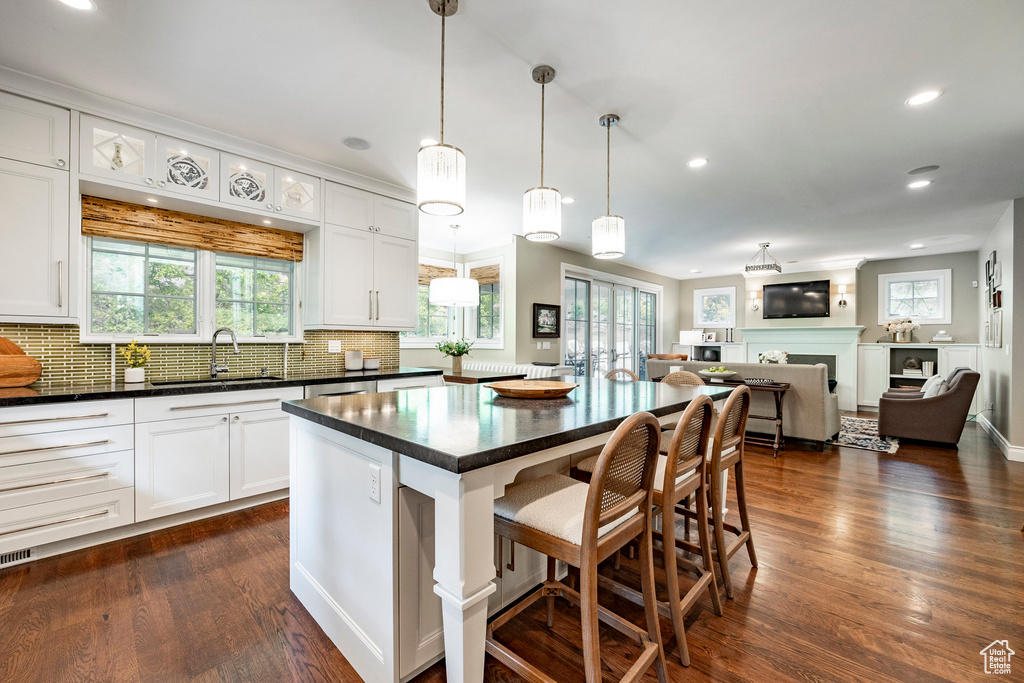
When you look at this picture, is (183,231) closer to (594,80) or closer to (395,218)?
(395,218)

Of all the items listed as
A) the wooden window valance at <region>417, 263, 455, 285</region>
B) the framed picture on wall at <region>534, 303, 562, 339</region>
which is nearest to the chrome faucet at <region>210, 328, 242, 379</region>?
the wooden window valance at <region>417, 263, 455, 285</region>

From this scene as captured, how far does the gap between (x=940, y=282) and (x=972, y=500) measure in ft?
18.3

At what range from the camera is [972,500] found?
3.09 meters

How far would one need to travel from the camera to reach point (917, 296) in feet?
23.1

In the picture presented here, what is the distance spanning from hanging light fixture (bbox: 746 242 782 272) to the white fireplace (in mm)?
1644

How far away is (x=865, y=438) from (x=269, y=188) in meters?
6.72

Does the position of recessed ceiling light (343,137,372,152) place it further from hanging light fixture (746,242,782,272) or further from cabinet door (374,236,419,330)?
hanging light fixture (746,242,782,272)

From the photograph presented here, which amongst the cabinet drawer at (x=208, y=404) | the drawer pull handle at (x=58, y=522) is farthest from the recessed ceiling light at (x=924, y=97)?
the drawer pull handle at (x=58, y=522)

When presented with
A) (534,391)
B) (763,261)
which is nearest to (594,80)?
(534,391)

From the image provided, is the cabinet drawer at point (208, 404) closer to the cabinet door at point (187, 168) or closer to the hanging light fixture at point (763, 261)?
the cabinet door at point (187, 168)

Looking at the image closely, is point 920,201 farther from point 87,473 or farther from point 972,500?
point 87,473

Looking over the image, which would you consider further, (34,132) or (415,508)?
(34,132)

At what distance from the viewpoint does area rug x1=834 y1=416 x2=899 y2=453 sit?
464cm

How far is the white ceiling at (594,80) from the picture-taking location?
1842 mm
